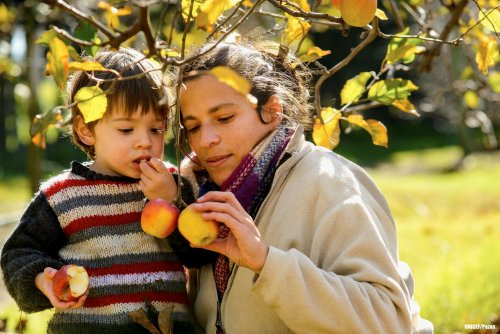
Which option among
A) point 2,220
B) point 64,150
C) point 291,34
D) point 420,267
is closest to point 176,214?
point 291,34

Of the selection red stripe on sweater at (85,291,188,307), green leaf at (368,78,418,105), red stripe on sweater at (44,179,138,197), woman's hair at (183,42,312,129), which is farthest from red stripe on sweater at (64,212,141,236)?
green leaf at (368,78,418,105)

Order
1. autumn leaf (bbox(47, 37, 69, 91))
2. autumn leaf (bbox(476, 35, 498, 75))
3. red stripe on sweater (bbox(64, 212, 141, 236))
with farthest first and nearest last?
red stripe on sweater (bbox(64, 212, 141, 236))
autumn leaf (bbox(476, 35, 498, 75))
autumn leaf (bbox(47, 37, 69, 91))

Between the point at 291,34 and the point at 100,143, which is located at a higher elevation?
the point at 291,34

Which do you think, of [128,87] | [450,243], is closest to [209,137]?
[128,87]

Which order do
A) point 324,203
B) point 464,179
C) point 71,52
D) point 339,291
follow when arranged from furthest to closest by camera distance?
point 464,179, point 324,203, point 339,291, point 71,52

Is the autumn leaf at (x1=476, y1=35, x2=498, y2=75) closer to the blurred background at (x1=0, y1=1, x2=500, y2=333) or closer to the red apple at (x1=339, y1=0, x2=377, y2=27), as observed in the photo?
the red apple at (x1=339, y1=0, x2=377, y2=27)

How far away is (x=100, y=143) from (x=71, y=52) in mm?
618

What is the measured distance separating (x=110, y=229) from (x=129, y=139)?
274 mm

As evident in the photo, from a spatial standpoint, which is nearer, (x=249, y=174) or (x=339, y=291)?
(x=339, y=291)

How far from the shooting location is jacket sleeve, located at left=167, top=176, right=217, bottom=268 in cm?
223

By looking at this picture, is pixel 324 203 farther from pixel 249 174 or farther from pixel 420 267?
pixel 420 267

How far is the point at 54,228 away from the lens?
220 cm

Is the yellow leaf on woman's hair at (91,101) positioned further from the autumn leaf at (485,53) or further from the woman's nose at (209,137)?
the autumn leaf at (485,53)

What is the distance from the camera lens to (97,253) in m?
2.17
